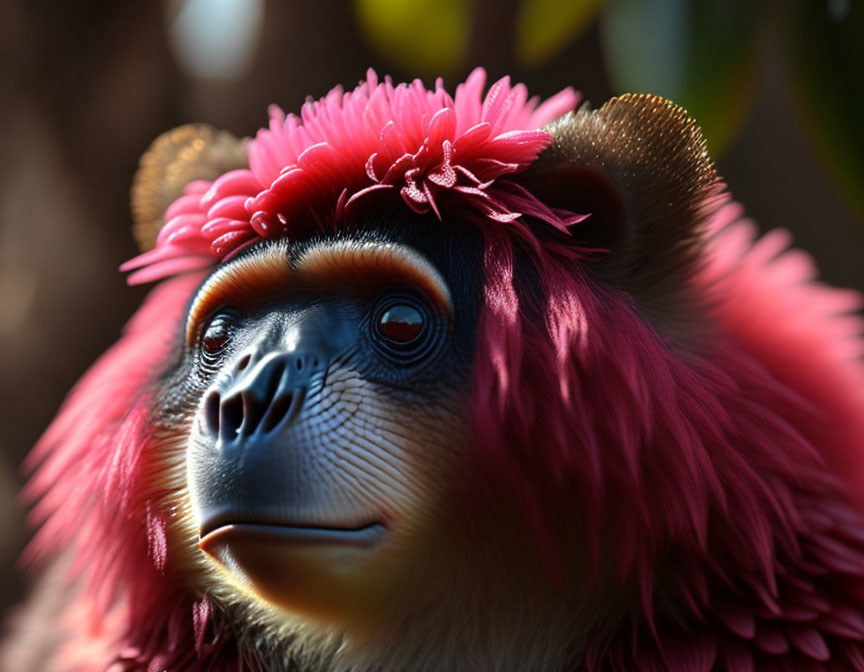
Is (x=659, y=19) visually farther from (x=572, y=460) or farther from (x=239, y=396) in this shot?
(x=239, y=396)

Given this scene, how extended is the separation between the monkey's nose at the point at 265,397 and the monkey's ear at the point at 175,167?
1.77 feet

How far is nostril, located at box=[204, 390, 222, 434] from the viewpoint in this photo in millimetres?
983

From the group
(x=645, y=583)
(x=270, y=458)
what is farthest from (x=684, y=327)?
(x=270, y=458)

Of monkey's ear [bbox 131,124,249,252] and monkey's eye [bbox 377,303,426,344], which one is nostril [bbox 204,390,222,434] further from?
monkey's ear [bbox 131,124,249,252]

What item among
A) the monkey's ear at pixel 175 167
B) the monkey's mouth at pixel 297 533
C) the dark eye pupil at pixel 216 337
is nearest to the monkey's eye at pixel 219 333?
the dark eye pupil at pixel 216 337

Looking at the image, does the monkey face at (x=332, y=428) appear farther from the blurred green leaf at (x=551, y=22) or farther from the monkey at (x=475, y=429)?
the blurred green leaf at (x=551, y=22)

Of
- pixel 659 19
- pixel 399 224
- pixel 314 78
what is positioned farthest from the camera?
pixel 314 78

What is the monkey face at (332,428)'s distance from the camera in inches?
36.6

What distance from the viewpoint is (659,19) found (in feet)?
4.80

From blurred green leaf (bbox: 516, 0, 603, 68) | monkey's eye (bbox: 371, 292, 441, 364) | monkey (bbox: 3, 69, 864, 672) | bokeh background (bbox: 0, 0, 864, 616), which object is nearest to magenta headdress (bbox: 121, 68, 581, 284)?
monkey (bbox: 3, 69, 864, 672)

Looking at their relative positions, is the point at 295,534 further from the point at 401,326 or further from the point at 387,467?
the point at 401,326

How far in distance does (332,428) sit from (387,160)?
1.02ft

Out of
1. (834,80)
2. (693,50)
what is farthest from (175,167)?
(834,80)

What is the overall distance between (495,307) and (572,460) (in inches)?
7.0
